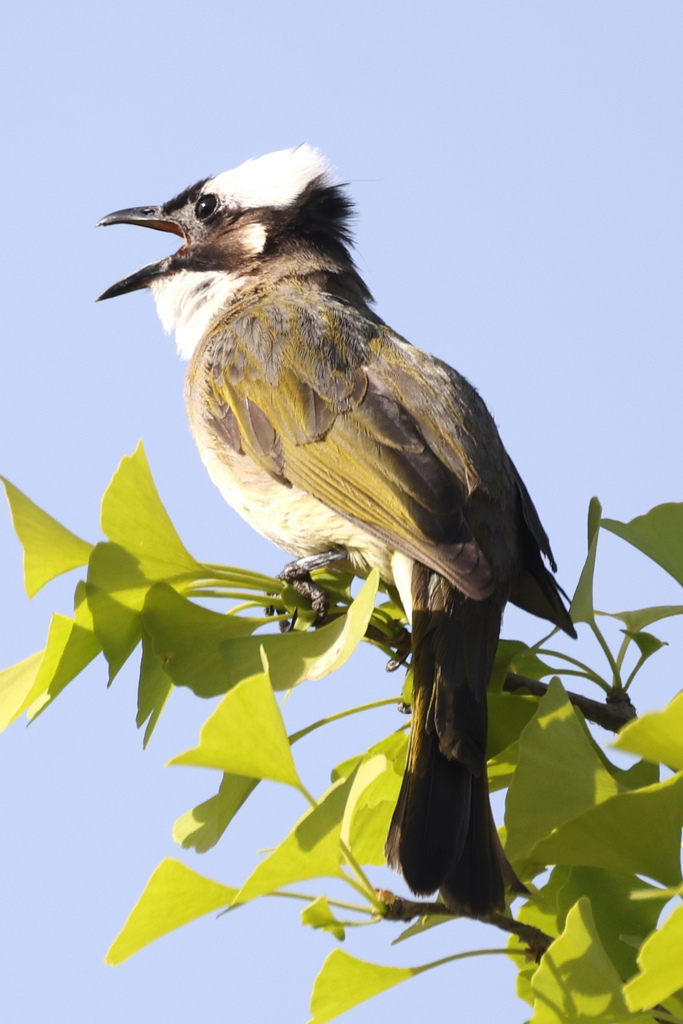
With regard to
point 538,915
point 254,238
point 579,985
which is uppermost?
point 254,238

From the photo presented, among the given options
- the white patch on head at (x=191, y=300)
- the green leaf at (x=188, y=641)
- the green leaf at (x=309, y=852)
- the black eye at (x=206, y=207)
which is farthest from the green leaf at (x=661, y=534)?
the black eye at (x=206, y=207)

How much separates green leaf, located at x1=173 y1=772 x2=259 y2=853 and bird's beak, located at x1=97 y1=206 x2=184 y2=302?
3026mm

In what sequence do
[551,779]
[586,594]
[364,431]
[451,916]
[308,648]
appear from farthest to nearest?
[364,431], [586,594], [308,648], [451,916], [551,779]

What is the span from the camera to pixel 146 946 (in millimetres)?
1989

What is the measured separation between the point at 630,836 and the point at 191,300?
140 inches

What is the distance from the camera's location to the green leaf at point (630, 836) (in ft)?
6.32

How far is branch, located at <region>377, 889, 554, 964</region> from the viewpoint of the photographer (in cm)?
204

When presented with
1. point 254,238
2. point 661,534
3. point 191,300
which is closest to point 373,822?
point 661,534

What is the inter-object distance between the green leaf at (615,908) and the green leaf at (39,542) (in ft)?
3.89

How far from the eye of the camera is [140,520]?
248 centimetres

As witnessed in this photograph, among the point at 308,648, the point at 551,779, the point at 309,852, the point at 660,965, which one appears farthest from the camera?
the point at 308,648

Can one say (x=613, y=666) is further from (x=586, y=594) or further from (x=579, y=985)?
(x=579, y=985)

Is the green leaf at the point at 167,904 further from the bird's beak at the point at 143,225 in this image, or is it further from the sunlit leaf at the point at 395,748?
the bird's beak at the point at 143,225

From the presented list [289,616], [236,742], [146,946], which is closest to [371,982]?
[146,946]
